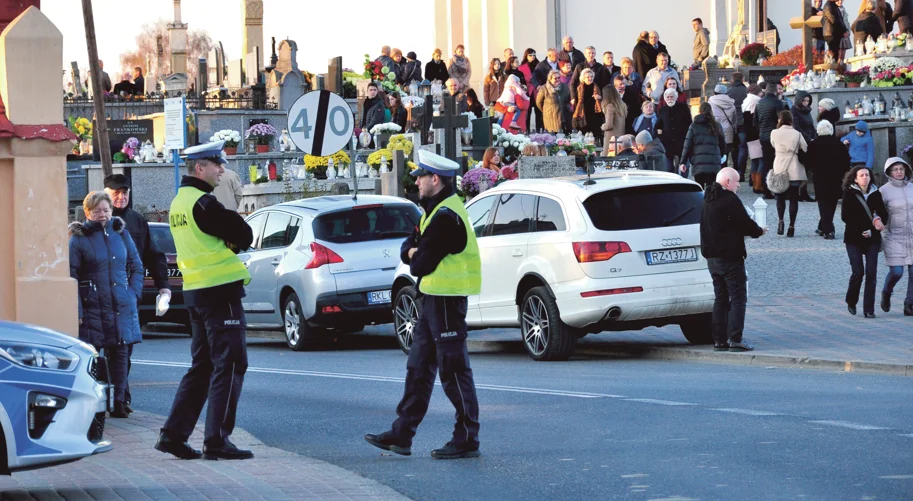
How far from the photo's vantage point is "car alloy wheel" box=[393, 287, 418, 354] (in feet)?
57.9

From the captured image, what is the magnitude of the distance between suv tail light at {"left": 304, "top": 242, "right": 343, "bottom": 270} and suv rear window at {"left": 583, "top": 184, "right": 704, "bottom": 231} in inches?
145

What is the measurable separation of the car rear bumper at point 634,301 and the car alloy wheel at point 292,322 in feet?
13.6

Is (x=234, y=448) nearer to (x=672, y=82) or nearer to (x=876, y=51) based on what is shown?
(x=672, y=82)

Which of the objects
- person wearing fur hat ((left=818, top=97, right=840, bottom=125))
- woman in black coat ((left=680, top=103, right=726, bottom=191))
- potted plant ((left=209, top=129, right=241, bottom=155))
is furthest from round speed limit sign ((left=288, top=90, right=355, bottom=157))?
potted plant ((left=209, top=129, right=241, bottom=155))

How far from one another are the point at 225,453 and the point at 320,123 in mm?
11517

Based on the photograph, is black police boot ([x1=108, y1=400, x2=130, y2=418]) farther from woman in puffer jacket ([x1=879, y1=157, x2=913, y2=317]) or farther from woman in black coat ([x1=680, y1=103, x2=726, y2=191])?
woman in black coat ([x1=680, y1=103, x2=726, y2=191])

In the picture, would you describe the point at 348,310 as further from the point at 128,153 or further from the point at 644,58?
the point at 644,58

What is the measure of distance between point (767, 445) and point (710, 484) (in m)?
1.29

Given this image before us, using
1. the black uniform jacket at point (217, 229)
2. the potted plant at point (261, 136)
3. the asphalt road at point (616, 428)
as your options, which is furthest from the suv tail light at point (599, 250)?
the potted plant at point (261, 136)

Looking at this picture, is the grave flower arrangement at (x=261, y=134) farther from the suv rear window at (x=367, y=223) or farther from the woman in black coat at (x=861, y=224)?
the woman in black coat at (x=861, y=224)

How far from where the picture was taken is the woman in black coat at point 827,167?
83.2 ft

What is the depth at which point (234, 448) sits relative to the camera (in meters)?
10.1

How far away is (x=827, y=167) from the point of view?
25.5 meters

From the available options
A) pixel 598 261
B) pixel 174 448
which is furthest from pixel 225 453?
pixel 598 261
